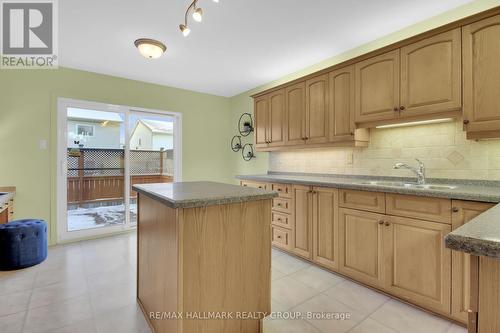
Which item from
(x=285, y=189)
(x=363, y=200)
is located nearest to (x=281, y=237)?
(x=285, y=189)

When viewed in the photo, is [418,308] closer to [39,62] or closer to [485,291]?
[485,291]

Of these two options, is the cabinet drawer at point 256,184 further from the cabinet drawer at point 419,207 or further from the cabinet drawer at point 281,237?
the cabinet drawer at point 419,207

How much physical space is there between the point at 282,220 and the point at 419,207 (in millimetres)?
1566

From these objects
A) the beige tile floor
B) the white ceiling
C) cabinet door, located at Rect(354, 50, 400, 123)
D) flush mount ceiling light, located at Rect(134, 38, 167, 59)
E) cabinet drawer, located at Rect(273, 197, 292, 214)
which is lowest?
the beige tile floor

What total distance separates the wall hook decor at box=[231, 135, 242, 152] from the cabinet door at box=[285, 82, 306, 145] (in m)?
1.60

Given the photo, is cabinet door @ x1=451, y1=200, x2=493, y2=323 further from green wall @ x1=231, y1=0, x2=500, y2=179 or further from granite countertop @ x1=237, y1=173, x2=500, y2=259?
green wall @ x1=231, y1=0, x2=500, y2=179

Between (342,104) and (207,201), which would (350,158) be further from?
(207,201)

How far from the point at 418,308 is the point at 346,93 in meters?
2.08

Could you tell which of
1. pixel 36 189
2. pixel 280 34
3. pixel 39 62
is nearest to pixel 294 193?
pixel 280 34

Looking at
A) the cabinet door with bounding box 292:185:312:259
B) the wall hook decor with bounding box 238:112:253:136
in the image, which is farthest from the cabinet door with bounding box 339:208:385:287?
the wall hook decor with bounding box 238:112:253:136

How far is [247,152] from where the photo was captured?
15.3 ft

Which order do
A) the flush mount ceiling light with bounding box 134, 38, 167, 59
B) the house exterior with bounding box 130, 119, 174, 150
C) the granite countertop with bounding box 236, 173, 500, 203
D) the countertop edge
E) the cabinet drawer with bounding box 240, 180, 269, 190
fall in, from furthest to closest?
the house exterior with bounding box 130, 119, 174, 150
the cabinet drawer with bounding box 240, 180, 269, 190
the flush mount ceiling light with bounding box 134, 38, 167, 59
the granite countertop with bounding box 236, 173, 500, 203
the countertop edge

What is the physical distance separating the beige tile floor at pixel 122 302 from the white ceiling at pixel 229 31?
2546 millimetres

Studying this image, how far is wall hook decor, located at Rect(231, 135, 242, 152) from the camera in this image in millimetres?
4852
